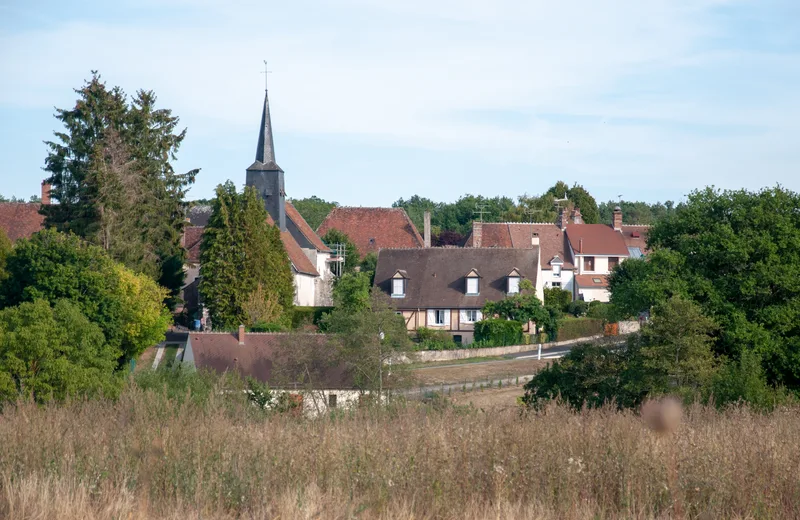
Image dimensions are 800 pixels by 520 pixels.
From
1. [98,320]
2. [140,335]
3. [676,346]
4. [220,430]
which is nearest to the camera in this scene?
[220,430]

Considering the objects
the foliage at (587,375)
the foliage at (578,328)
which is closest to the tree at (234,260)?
the foliage at (578,328)

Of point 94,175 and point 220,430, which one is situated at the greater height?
point 94,175

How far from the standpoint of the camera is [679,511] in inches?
270

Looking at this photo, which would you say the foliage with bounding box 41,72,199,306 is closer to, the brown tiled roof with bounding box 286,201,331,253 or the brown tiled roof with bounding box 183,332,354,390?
the brown tiled roof with bounding box 183,332,354,390

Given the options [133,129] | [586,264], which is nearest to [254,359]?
[133,129]

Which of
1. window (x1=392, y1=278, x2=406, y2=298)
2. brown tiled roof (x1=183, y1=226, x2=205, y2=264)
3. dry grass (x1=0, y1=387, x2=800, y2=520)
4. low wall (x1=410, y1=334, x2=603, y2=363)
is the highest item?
brown tiled roof (x1=183, y1=226, x2=205, y2=264)

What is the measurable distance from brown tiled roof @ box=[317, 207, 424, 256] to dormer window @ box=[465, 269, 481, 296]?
59.4 feet

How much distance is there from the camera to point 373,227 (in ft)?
236

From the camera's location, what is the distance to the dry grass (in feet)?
22.1

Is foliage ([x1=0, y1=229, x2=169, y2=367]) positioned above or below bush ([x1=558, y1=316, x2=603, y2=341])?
above

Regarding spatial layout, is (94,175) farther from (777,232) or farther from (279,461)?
(279,461)

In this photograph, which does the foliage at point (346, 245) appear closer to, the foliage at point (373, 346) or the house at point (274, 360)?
the house at point (274, 360)

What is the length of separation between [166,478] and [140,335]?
98.7 ft

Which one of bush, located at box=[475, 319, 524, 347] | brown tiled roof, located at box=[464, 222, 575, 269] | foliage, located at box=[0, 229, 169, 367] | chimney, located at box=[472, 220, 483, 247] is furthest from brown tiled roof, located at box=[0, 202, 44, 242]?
brown tiled roof, located at box=[464, 222, 575, 269]
